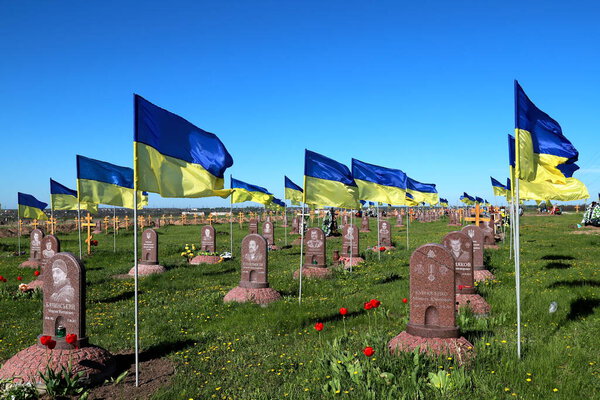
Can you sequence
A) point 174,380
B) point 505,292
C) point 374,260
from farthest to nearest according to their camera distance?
point 374,260, point 505,292, point 174,380

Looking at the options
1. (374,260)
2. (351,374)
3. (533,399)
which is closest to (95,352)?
(351,374)

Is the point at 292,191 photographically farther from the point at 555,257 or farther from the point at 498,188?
the point at 498,188

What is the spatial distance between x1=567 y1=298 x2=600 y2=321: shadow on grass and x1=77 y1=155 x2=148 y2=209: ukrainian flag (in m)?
13.6

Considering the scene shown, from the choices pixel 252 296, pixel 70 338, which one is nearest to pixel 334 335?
pixel 252 296

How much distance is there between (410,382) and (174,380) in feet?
11.2

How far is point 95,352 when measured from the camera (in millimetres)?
7090

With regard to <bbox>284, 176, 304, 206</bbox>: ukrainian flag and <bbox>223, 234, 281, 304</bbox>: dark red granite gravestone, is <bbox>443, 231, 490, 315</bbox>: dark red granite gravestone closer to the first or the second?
<bbox>223, 234, 281, 304</bbox>: dark red granite gravestone

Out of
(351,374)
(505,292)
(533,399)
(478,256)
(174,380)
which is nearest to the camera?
(533,399)

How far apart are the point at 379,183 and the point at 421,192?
9.37m

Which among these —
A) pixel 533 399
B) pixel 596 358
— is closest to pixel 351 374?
pixel 533 399

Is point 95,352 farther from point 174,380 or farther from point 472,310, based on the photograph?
point 472,310

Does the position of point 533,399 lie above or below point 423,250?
below

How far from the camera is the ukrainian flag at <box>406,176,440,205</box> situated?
25750mm

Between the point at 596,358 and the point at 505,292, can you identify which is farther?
the point at 505,292
